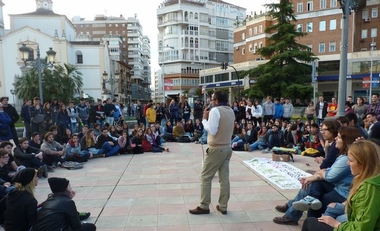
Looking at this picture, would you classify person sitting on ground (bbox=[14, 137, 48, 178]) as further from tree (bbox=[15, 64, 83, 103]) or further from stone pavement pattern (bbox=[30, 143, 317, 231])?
tree (bbox=[15, 64, 83, 103])

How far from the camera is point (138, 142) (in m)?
11.0

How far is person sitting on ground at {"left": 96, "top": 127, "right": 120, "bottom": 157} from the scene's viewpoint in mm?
10190

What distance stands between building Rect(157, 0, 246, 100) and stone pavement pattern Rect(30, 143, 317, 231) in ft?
185

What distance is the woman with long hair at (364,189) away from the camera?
2.20m

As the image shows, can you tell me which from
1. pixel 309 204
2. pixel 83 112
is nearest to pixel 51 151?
pixel 83 112

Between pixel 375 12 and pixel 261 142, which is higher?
pixel 375 12

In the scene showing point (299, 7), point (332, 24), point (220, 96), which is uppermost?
point (299, 7)

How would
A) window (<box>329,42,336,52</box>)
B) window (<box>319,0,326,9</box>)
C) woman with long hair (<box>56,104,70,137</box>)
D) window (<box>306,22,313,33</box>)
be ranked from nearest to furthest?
woman with long hair (<box>56,104,70,137</box>) → window (<box>329,42,336,52</box>) → window (<box>319,0,326,9</box>) → window (<box>306,22,313,33</box>)

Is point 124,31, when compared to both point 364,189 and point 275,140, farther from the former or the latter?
point 364,189

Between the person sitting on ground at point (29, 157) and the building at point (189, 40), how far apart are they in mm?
57201

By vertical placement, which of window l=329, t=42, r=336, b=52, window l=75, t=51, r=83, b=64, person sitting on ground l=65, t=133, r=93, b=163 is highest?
window l=75, t=51, r=83, b=64

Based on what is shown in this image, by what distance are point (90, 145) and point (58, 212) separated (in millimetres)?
7217

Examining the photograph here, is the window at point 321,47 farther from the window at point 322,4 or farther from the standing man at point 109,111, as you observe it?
the standing man at point 109,111

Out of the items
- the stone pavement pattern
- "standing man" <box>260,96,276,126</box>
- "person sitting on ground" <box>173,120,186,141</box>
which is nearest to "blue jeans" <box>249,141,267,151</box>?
the stone pavement pattern
